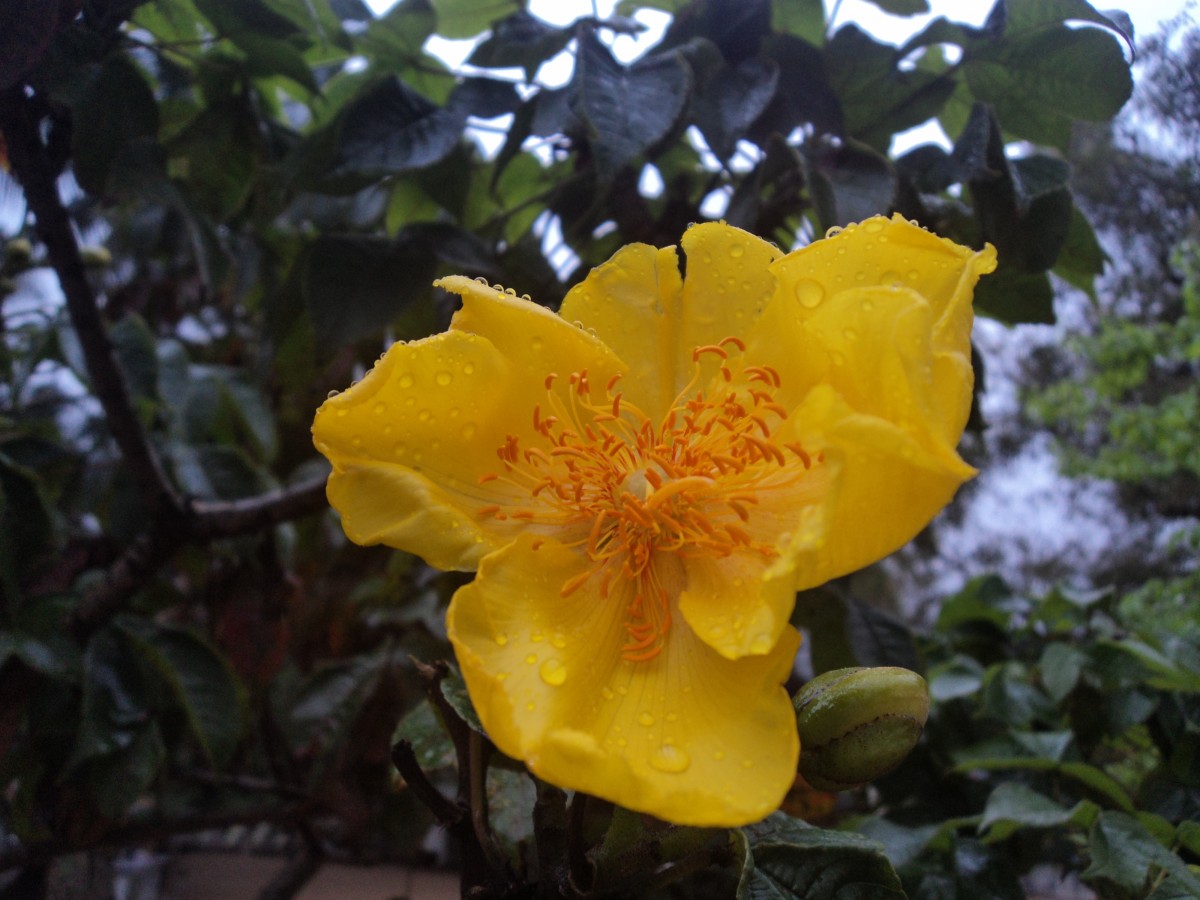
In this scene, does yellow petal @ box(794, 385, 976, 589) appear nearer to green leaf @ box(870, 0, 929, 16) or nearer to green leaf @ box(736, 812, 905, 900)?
green leaf @ box(736, 812, 905, 900)

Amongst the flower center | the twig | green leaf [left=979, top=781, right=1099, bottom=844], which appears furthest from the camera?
the twig

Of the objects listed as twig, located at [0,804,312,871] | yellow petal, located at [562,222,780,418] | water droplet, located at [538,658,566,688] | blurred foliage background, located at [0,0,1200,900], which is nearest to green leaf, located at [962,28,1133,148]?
blurred foliage background, located at [0,0,1200,900]

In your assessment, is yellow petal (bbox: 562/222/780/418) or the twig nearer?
yellow petal (bbox: 562/222/780/418)

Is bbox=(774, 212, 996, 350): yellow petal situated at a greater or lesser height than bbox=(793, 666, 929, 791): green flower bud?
greater

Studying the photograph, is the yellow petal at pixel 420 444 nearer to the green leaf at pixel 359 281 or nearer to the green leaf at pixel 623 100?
the green leaf at pixel 623 100

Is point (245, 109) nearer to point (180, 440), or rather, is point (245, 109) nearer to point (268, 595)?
point (180, 440)

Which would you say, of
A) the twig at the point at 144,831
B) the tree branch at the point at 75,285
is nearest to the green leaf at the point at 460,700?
the tree branch at the point at 75,285
